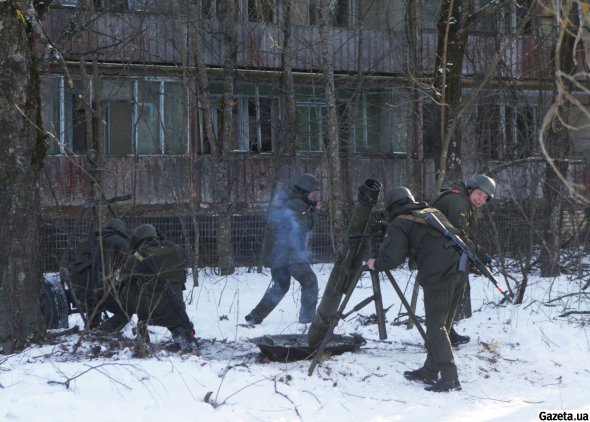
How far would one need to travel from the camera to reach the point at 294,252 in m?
9.72

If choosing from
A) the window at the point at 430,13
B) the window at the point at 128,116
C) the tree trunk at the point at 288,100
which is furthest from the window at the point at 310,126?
the window at the point at 430,13

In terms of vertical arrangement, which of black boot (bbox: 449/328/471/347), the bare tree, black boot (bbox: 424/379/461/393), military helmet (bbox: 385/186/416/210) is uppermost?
the bare tree

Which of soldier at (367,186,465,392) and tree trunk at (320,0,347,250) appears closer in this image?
soldier at (367,186,465,392)

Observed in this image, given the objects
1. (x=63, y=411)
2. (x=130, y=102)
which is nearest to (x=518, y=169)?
(x=130, y=102)

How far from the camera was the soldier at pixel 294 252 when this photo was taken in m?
9.69

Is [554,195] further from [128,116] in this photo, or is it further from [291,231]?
[128,116]

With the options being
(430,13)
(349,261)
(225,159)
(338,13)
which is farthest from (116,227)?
(430,13)

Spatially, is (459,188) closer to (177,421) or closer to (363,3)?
(177,421)

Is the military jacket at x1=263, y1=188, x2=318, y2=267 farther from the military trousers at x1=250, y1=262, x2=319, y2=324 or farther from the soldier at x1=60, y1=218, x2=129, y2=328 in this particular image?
the soldier at x1=60, y1=218, x2=129, y2=328

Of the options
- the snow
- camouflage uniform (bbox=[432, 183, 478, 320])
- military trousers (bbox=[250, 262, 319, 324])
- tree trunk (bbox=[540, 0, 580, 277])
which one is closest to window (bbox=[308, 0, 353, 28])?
tree trunk (bbox=[540, 0, 580, 277])

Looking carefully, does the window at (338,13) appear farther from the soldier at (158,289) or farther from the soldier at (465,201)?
the soldier at (158,289)

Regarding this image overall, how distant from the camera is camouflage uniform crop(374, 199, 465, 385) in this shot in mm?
6953

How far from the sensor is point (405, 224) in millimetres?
7117

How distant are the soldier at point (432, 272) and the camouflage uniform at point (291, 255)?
2.65 metres
